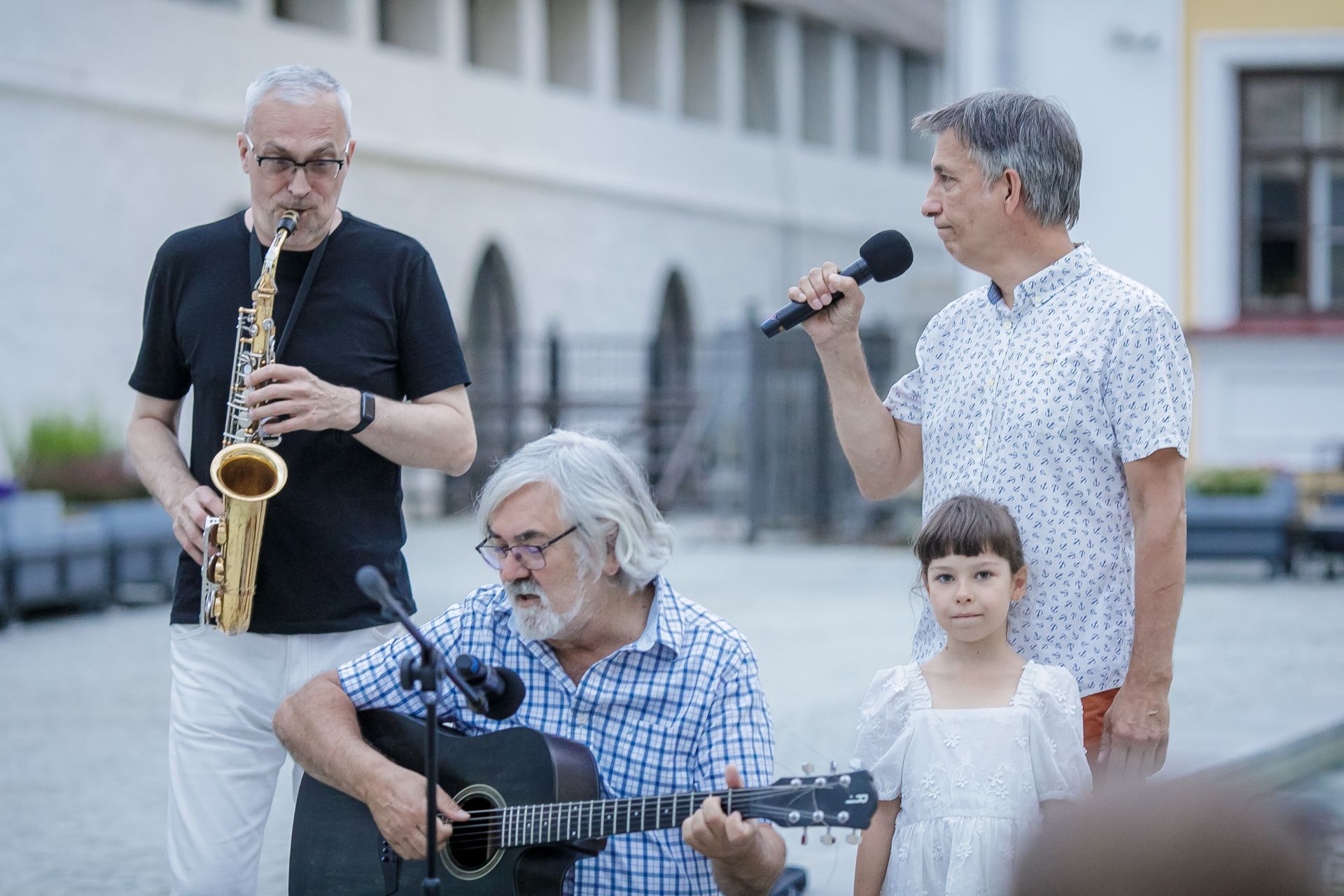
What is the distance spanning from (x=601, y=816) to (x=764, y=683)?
215 inches

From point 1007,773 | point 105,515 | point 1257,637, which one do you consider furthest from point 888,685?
point 105,515

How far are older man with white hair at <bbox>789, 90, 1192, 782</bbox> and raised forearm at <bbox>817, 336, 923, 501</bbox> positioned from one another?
60 millimetres

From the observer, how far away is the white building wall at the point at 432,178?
1622 centimetres

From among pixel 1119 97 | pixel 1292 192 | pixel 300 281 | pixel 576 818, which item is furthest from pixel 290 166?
pixel 1292 192

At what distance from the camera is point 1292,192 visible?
1368 cm

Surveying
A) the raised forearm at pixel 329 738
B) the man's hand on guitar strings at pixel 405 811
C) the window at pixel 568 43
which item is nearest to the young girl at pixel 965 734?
the man's hand on guitar strings at pixel 405 811

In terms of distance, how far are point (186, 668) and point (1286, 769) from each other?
2407 millimetres

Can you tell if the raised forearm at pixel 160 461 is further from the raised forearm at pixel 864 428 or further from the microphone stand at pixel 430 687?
the raised forearm at pixel 864 428

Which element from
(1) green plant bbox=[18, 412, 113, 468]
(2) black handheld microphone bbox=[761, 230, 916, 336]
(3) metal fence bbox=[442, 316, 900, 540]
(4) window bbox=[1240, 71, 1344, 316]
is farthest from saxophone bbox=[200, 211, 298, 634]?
(3) metal fence bbox=[442, 316, 900, 540]

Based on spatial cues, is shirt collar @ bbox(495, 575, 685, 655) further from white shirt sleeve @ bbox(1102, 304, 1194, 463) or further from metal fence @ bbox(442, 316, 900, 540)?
metal fence @ bbox(442, 316, 900, 540)

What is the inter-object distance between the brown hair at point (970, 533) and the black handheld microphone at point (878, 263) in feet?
1.39

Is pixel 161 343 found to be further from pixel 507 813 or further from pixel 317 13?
pixel 317 13

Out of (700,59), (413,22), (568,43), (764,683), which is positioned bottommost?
(764,683)

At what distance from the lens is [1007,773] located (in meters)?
2.94
